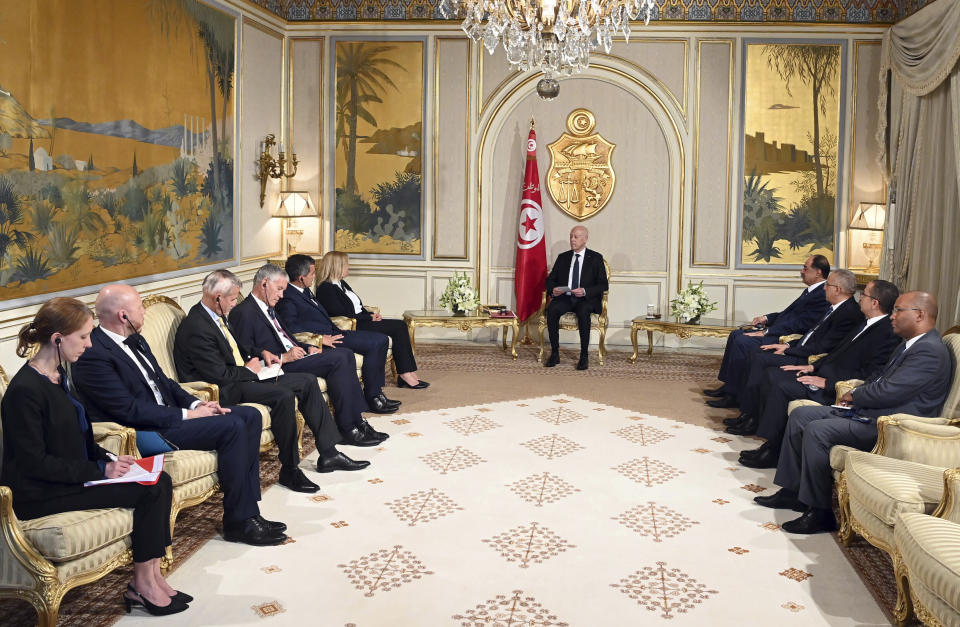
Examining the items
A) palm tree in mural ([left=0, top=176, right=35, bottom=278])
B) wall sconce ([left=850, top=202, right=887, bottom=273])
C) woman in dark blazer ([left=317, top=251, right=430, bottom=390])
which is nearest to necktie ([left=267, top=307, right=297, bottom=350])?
woman in dark blazer ([left=317, top=251, right=430, bottom=390])

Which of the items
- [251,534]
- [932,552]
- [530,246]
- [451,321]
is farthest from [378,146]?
[932,552]

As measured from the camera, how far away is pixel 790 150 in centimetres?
1101

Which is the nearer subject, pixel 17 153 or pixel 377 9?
pixel 17 153

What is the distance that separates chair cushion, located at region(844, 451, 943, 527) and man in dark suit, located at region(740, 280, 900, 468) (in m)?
1.34

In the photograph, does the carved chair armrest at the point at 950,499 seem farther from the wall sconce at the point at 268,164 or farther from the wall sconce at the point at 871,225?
the wall sconce at the point at 268,164

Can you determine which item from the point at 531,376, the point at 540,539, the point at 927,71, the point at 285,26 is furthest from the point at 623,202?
the point at 540,539

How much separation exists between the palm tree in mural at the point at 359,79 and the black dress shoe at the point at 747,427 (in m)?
5.94

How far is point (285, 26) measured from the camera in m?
11.3

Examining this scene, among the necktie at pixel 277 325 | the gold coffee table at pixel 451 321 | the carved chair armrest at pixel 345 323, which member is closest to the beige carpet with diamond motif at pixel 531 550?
the necktie at pixel 277 325

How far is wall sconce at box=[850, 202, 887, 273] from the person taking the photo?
1048 cm

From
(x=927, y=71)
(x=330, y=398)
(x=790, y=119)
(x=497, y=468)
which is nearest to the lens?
(x=497, y=468)

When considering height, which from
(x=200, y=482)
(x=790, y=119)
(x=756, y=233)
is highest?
(x=790, y=119)

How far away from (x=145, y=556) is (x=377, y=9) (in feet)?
27.9

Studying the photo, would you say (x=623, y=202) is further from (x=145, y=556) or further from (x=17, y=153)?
(x=145, y=556)
